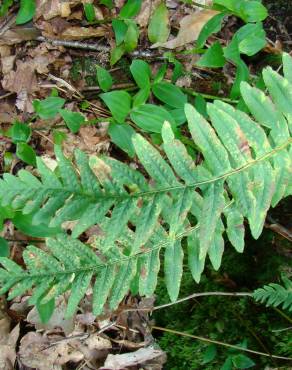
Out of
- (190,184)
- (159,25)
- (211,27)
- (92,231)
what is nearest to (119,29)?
(159,25)

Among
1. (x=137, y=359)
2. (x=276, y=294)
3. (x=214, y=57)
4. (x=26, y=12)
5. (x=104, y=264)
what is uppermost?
(x=26, y=12)

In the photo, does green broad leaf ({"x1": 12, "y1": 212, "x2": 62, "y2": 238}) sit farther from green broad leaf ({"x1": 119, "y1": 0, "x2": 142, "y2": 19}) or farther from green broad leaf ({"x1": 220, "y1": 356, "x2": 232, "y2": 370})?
green broad leaf ({"x1": 119, "y1": 0, "x2": 142, "y2": 19})

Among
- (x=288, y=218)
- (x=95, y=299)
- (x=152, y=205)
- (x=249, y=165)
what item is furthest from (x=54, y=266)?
(x=288, y=218)

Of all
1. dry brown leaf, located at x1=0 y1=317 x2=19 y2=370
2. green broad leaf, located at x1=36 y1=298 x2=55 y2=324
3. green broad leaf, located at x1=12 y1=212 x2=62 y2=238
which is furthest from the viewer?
dry brown leaf, located at x1=0 y1=317 x2=19 y2=370

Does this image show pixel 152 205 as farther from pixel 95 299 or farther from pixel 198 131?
pixel 95 299

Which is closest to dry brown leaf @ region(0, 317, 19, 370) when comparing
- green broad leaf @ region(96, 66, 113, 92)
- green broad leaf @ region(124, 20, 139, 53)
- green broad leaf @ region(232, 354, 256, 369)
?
green broad leaf @ region(232, 354, 256, 369)

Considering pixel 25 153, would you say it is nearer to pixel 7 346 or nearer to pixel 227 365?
pixel 7 346
